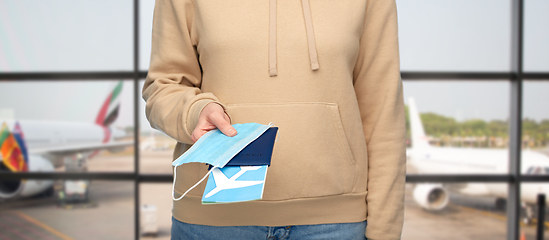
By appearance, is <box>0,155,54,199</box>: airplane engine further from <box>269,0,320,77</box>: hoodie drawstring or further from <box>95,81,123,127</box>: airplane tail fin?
<box>269,0,320,77</box>: hoodie drawstring

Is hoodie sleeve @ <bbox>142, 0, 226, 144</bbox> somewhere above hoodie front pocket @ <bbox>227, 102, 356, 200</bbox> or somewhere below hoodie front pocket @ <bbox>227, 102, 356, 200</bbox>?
above

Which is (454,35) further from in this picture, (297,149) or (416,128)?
(297,149)

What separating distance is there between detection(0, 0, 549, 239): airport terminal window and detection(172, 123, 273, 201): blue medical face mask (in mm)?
1869

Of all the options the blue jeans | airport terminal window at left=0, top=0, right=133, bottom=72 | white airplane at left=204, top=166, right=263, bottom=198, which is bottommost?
the blue jeans

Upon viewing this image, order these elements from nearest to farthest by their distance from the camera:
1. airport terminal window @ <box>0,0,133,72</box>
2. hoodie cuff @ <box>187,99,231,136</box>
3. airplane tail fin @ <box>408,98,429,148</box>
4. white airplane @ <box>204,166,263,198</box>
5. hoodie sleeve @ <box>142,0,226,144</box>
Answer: white airplane @ <box>204,166,263,198</box>, hoodie cuff @ <box>187,99,231,136</box>, hoodie sleeve @ <box>142,0,226,144</box>, airport terminal window @ <box>0,0,133,72</box>, airplane tail fin @ <box>408,98,429,148</box>

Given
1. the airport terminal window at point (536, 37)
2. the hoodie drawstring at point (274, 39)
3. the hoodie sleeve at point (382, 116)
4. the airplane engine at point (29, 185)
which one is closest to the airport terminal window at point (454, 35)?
the airport terminal window at point (536, 37)

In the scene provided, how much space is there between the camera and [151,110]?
0.73 m

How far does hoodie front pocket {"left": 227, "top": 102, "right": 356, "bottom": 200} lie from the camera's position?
0.68m

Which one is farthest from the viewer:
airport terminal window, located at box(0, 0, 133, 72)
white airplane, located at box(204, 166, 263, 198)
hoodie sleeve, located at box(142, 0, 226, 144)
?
airport terminal window, located at box(0, 0, 133, 72)

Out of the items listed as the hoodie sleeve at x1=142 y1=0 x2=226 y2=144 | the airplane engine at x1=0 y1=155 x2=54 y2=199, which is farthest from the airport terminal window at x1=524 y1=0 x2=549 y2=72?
the airplane engine at x1=0 y1=155 x2=54 y2=199

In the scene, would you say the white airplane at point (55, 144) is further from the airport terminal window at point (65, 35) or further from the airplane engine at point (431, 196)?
the airplane engine at point (431, 196)

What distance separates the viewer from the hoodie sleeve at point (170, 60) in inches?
27.9

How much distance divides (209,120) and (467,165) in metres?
2.39

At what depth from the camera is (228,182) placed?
50 centimetres
